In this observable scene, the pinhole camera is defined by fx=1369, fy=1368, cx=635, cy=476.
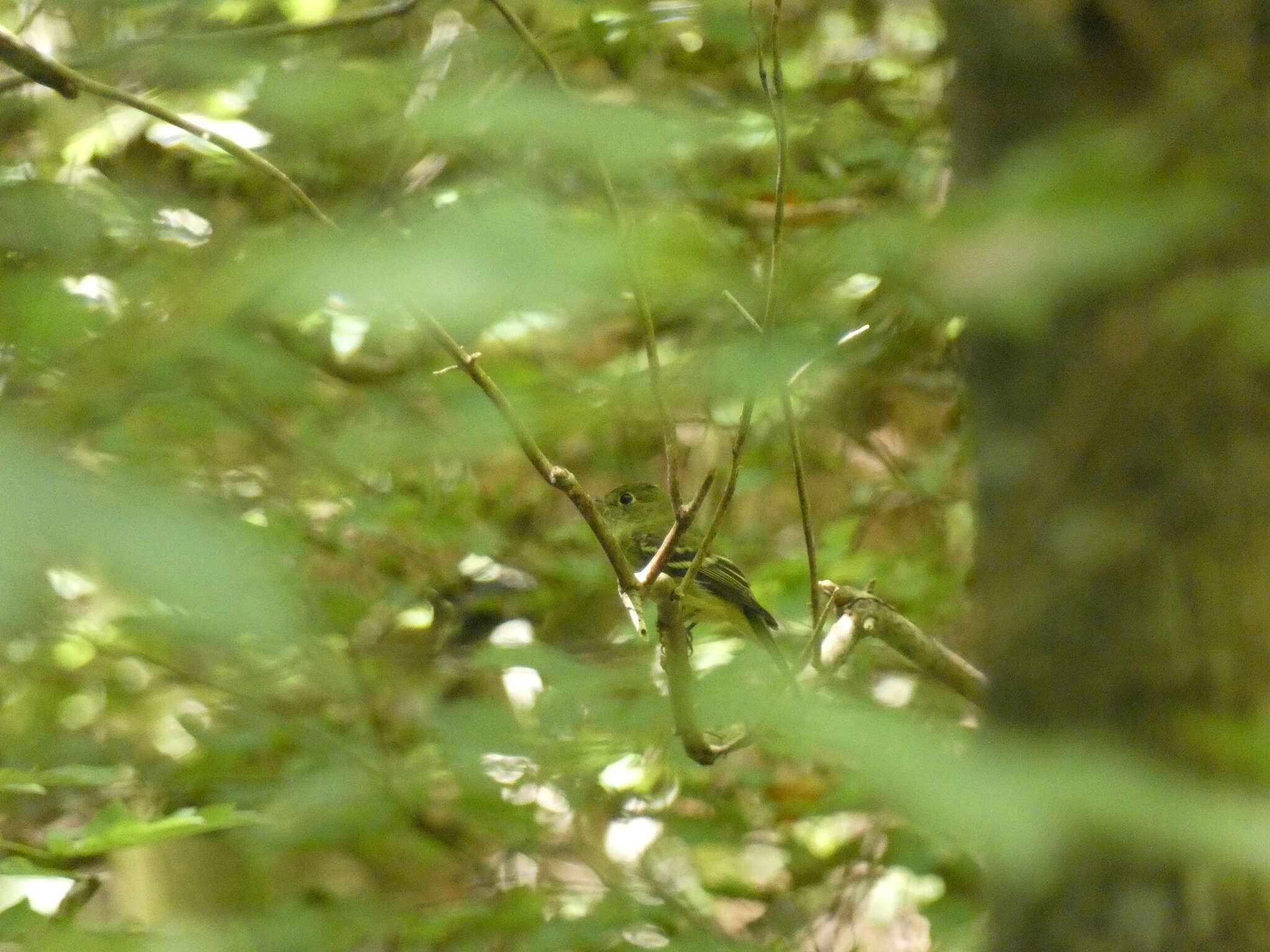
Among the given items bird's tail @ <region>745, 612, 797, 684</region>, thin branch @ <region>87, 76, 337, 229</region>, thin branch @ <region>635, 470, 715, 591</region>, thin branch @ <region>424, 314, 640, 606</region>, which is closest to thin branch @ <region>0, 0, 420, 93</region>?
thin branch @ <region>87, 76, 337, 229</region>

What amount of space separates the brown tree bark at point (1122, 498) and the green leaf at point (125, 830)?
1.62 meters

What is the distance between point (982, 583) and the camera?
3.97m

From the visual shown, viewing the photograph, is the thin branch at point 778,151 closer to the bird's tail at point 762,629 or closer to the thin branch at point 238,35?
the thin branch at point 238,35

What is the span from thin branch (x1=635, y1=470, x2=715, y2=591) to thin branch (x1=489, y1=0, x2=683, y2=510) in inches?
1.5

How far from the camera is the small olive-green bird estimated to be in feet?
15.3

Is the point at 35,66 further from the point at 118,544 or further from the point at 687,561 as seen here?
the point at 687,561

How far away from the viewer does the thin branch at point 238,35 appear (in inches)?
77.3

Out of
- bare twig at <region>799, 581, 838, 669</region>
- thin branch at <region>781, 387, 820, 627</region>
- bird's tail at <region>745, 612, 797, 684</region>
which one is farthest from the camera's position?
bird's tail at <region>745, 612, 797, 684</region>

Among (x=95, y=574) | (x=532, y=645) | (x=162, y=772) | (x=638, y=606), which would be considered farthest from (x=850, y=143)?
(x=95, y=574)

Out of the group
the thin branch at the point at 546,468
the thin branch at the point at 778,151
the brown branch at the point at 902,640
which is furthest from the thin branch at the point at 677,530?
the brown branch at the point at 902,640

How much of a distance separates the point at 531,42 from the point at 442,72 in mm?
1080

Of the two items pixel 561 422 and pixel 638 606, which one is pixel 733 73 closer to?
pixel 561 422

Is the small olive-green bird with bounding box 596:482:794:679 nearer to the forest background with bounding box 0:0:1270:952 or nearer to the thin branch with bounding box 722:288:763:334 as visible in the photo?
the forest background with bounding box 0:0:1270:952

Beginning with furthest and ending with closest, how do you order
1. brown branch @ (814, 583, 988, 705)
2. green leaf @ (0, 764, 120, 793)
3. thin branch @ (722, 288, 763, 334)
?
brown branch @ (814, 583, 988, 705) → green leaf @ (0, 764, 120, 793) → thin branch @ (722, 288, 763, 334)
